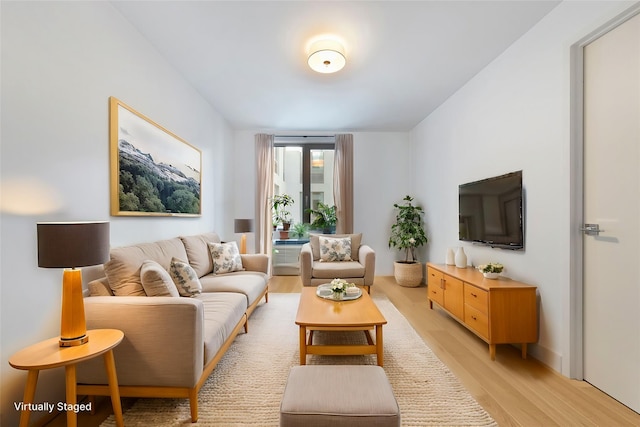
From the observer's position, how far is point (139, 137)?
97.2 inches

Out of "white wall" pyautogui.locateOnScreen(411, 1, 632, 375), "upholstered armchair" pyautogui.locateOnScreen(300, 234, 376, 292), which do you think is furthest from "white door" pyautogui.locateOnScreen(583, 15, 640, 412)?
"upholstered armchair" pyautogui.locateOnScreen(300, 234, 376, 292)

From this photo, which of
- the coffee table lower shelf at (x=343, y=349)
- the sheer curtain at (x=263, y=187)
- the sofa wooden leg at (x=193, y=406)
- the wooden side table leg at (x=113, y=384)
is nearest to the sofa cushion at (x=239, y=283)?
the coffee table lower shelf at (x=343, y=349)

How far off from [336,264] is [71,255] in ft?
10.0

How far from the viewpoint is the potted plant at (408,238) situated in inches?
177

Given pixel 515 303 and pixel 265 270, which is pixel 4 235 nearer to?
pixel 265 270

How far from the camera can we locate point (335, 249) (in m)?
4.28

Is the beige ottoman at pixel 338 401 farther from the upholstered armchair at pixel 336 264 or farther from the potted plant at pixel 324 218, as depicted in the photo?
the potted plant at pixel 324 218

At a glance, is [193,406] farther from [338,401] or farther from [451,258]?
[451,258]

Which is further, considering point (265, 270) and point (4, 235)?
point (265, 270)

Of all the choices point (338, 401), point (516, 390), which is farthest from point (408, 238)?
point (338, 401)

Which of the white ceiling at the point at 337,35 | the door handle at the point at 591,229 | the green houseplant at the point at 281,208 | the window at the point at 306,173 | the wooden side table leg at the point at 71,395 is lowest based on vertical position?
the wooden side table leg at the point at 71,395

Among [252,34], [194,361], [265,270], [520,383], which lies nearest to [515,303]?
[520,383]

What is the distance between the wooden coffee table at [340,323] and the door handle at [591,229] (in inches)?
59.9

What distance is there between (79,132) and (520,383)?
134 inches
